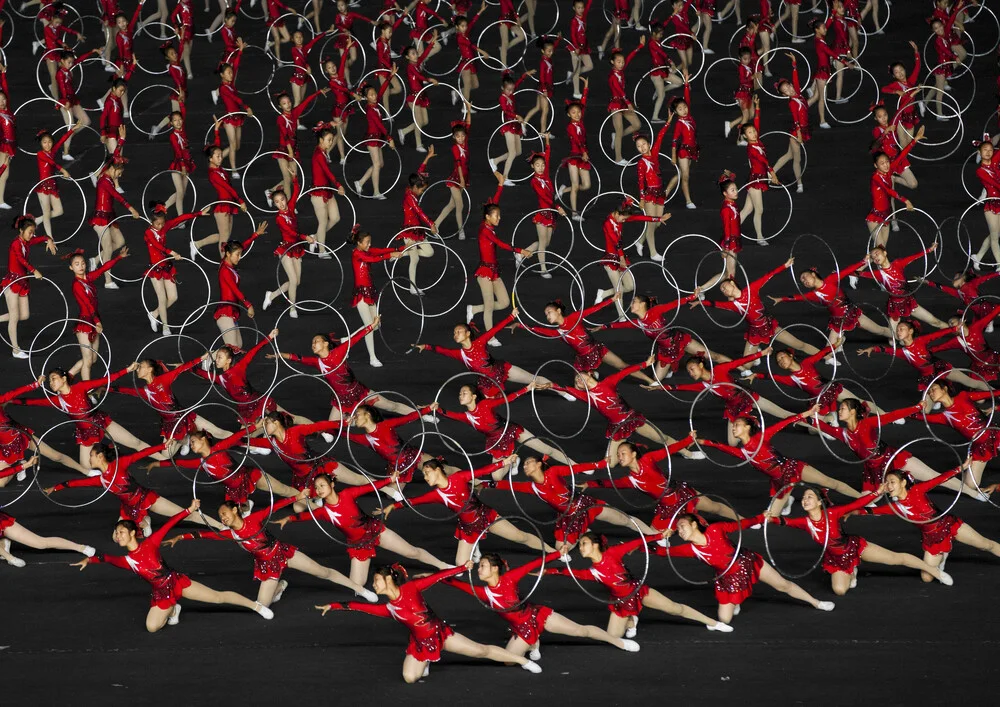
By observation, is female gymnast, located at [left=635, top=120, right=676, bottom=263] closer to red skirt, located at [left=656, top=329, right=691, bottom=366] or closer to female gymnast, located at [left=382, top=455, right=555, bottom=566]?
red skirt, located at [left=656, top=329, right=691, bottom=366]

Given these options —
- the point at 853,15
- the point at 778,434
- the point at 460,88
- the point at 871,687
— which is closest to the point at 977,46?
the point at 853,15

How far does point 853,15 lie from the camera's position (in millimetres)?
20609

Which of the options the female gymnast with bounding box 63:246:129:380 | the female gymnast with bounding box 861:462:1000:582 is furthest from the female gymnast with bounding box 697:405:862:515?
the female gymnast with bounding box 63:246:129:380

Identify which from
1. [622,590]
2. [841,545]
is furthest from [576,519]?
[841,545]

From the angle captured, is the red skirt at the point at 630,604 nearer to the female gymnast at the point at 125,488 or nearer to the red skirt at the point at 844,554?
the red skirt at the point at 844,554

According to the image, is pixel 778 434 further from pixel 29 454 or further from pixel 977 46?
pixel 977 46

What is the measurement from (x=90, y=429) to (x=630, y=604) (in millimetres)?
5355

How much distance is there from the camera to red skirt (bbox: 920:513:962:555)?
11250mm

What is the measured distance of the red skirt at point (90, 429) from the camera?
13.2 meters

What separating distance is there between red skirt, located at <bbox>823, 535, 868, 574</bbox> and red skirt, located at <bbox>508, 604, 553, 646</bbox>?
7.37 feet

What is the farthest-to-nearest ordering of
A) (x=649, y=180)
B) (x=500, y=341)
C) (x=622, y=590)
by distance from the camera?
(x=649, y=180), (x=500, y=341), (x=622, y=590)

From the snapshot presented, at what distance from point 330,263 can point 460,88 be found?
460cm

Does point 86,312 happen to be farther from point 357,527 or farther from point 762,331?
point 762,331

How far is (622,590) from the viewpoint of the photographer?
10805 millimetres
